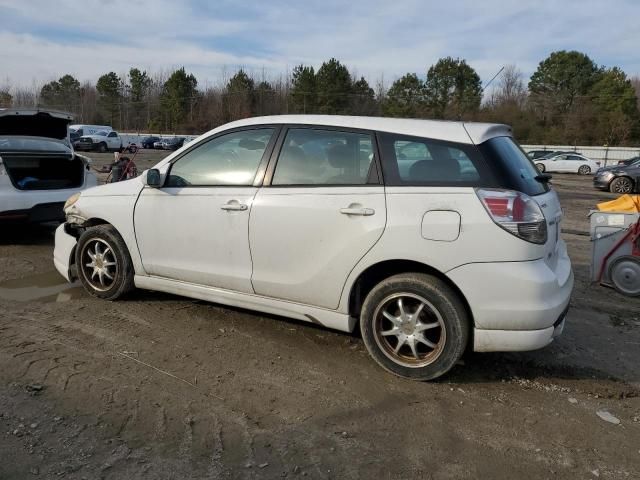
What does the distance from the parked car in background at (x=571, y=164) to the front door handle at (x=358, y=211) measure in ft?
105

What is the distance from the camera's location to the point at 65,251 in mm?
5137

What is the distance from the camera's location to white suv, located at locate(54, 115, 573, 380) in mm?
3229

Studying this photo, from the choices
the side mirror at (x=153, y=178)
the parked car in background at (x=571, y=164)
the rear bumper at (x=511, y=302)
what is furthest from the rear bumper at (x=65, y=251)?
the parked car in background at (x=571, y=164)

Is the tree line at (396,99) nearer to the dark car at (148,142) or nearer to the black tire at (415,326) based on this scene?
the dark car at (148,142)

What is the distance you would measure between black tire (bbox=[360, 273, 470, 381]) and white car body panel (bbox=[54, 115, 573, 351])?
122 mm

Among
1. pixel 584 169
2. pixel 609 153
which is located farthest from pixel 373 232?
pixel 609 153

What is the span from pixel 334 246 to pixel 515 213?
1.19 metres

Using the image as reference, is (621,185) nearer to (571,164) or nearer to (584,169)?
(584,169)

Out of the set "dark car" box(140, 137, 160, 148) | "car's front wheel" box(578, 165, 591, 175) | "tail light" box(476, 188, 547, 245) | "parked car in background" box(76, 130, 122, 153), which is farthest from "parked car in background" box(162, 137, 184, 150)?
"tail light" box(476, 188, 547, 245)

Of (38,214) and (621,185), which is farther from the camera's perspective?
(621,185)

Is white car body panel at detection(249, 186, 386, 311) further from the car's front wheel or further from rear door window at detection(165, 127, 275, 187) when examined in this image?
the car's front wheel

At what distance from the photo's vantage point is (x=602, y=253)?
5906 millimetres

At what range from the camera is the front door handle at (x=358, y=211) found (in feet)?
11.4

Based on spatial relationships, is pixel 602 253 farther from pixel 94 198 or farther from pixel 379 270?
pixel 94 198
